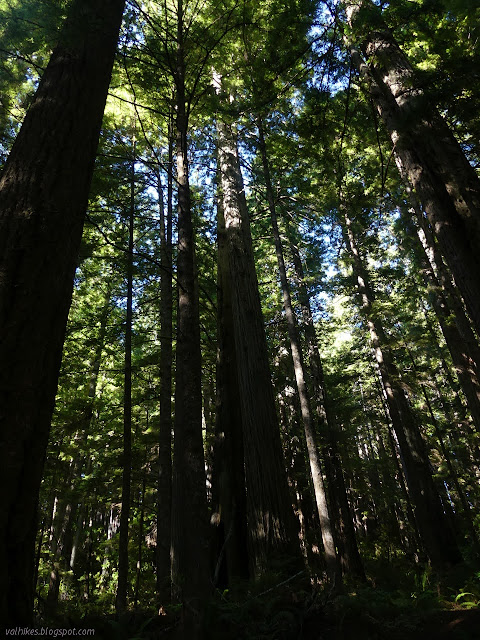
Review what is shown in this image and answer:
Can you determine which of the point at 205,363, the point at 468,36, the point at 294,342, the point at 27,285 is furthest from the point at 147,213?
the point at 27,285

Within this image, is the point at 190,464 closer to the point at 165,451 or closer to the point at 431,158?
the point at 431,158

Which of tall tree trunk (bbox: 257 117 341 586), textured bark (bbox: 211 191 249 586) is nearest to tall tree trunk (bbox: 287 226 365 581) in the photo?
tall tree trunk (bbox: 257 117 341 586)

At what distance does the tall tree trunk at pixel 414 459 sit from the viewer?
1066cm

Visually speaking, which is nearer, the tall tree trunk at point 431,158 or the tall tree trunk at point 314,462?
the tall tree trunk at point 431,158

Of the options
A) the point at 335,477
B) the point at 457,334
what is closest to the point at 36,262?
the point at 457,334

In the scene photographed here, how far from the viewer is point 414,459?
12.1 meters

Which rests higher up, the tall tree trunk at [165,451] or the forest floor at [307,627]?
the tall tree trunk at [165,451]

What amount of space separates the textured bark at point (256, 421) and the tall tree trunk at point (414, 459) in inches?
286

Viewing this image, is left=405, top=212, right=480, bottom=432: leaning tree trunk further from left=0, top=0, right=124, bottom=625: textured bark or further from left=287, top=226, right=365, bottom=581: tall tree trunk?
left=0, top=0, right=124, bottom=625: textured bark

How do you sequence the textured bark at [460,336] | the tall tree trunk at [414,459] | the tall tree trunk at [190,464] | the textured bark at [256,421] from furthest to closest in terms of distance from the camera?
1. the tall tree trunk at [414,459]
2. the textured bark at [460,336]
3. the textured bark at [256,421]
4. the tall tree trunk at [190,464]

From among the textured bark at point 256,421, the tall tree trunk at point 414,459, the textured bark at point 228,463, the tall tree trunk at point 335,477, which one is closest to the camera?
the textured bark at point 256,421

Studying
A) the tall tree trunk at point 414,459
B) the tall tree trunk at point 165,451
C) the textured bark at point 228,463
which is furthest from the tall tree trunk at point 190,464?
the tall tree trunk at point 414,459

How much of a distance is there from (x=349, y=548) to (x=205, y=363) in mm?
7964

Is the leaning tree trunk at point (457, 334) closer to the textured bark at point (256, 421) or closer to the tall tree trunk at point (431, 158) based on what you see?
the tall tree trunk at point (431, 158)
